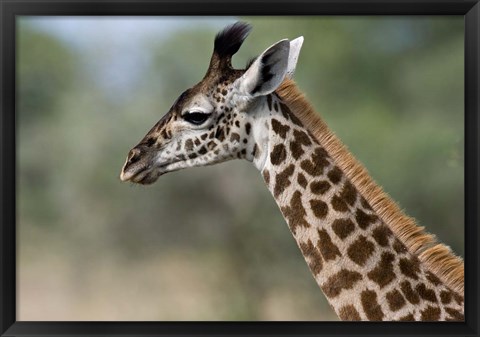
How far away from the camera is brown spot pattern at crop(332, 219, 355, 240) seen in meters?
4.41

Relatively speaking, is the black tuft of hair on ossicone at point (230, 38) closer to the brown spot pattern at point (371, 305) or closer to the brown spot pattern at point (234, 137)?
the brown spot pattern at point (234, 137)

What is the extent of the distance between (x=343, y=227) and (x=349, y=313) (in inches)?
14.8

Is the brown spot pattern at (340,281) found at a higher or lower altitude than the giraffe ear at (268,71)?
lower

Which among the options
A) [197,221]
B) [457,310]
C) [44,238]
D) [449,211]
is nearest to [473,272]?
[457,310]

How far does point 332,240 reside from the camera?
4.42m

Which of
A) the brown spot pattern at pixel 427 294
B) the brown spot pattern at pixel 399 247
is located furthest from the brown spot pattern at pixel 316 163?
the brown spot pattern at pixel 427 294

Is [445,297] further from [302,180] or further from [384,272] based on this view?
[302,180]

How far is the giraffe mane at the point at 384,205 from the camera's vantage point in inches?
169

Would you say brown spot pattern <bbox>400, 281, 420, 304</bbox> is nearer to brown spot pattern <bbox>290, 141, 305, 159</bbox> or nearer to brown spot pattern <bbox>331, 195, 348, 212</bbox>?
brown spot pattern <bbox>331, 195, 348, 212</bbox>

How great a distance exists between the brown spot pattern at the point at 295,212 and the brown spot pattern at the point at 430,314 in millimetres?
670

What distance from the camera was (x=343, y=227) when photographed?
174 inches

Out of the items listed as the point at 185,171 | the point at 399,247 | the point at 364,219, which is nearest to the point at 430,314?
the point at 399,247

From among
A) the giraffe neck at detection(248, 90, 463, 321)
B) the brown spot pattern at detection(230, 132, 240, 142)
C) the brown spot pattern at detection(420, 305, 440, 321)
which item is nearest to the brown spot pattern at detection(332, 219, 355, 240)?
the giraffe neck at detection(248, 90, 463, 321)

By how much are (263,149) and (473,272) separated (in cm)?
109
